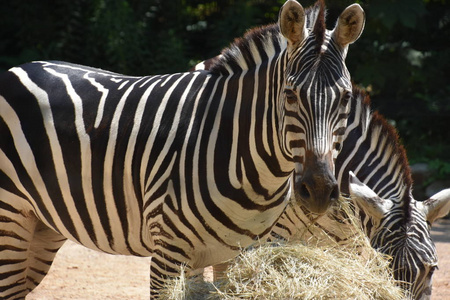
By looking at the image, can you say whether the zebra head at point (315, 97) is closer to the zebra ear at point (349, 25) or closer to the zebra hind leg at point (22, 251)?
the zebra ear at point (349, 25)

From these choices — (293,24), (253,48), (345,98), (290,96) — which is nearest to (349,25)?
(293,24)

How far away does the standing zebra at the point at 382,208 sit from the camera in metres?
3.89

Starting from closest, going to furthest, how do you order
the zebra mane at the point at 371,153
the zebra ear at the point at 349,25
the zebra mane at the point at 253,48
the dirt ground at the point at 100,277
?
1. the zebra ear at the point at 349,25
2. the zebra mane at the point at 253,48
3. the zebra mane at the point at 371,153
4. the dirt ground at the point at 100,277

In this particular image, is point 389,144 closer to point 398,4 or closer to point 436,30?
point 398,4

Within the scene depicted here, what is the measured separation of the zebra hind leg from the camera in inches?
166

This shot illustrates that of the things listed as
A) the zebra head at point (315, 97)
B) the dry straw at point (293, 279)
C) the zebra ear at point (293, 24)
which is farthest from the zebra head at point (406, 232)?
the zebra ear at point (293, 24)

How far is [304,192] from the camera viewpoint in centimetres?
312

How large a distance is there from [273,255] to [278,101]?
0.80 m

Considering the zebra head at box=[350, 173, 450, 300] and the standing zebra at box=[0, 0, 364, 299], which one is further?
the zebra head at box=[350, 173, 450, 300]

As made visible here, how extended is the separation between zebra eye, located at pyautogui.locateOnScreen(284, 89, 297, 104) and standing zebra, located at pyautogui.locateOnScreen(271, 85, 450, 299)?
0.81 metres

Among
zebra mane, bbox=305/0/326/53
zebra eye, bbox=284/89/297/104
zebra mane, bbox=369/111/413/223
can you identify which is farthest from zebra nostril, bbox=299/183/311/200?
zebra mane, bbox=369/111/413/223

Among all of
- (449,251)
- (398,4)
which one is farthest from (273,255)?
(398,4)

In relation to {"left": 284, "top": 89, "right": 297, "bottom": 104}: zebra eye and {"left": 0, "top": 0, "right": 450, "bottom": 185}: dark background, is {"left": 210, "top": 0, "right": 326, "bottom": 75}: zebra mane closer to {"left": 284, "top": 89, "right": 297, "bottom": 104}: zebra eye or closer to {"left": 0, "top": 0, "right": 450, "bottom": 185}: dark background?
{"left": 284, "top": 89, "right": 297, "bottom": 104}: zebra eye

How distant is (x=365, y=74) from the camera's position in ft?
37.2
